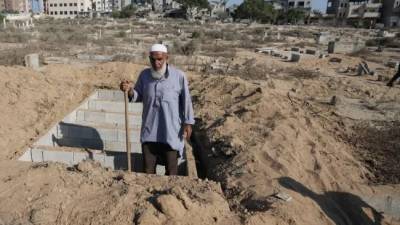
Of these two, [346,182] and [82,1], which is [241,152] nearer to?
[346,182]

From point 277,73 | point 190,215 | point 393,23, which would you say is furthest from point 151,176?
point 393,23

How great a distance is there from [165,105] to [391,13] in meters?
61.5

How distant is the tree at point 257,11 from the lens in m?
55.9

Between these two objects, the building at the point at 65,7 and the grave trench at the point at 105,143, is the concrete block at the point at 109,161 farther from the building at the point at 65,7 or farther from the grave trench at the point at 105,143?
the building at the point at 65,7

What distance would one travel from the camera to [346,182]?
4.51m

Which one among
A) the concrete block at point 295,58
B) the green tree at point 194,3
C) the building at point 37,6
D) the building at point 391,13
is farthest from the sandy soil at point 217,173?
Result: the building at point 37,6

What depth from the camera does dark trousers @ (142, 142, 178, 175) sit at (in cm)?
403

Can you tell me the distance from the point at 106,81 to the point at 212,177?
476 cm

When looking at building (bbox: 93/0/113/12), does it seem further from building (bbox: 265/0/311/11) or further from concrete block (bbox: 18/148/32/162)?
concrete block (bbox: 18/148/32/162)

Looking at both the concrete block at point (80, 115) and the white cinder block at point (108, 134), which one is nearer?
the white cinder block at point (108, 134)

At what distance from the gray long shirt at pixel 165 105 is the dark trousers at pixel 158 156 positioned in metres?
0.11

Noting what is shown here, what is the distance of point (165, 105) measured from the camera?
380 centimetres

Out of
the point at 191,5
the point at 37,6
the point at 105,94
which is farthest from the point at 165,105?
the point at 37,6

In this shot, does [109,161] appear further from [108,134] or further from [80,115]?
[80,115]
